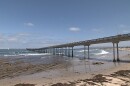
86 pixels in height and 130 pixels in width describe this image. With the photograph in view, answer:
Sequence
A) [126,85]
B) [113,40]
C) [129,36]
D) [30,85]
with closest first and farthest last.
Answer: [126,85], [30,85], [129,36], [113,40]

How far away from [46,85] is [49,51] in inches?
4565

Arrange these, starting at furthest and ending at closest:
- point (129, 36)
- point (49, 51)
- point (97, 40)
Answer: point (49, 51)
point (97, 40)
point (129, 36)

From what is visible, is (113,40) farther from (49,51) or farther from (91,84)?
(49,51)

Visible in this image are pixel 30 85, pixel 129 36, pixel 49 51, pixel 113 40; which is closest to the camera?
pixel 30 85

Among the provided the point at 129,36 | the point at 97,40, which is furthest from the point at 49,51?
the point at 129,36

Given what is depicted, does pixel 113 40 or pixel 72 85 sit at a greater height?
pixel 113 40

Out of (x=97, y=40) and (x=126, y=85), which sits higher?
(x=97, y=40)

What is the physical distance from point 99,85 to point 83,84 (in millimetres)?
1401

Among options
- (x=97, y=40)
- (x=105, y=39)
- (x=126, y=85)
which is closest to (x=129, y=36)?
(x=105, y=39)

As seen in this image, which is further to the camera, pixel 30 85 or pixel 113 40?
pixel 113 40

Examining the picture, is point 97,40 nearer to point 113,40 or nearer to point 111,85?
point 113,40

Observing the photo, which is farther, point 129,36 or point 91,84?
point 129,36

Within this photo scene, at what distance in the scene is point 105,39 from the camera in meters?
46.5

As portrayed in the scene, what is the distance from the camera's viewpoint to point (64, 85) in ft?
52.7
